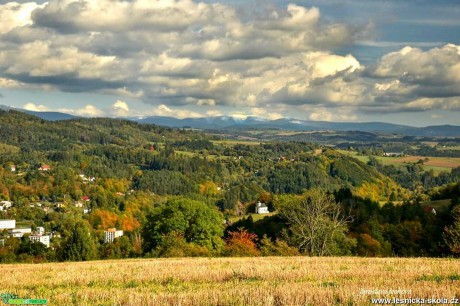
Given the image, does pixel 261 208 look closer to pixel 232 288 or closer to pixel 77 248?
pixel 77 248

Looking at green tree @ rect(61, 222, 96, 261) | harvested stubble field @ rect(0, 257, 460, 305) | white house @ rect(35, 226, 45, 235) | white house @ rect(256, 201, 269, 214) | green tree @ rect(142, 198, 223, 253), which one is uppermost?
harvested stubble field @ rect(0, 257, 460, 305)

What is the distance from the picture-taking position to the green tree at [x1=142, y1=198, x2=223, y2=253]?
2901 inches

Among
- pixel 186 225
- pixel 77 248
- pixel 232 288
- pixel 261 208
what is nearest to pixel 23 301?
pixel 232 288

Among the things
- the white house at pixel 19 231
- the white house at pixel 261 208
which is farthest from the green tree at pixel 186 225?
the white house at pixel 19 231

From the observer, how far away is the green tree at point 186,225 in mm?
73688

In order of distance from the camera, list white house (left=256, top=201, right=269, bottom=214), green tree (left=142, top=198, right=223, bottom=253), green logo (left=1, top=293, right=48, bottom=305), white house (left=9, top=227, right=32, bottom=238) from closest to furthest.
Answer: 1. green logo (left=1, top=293, right=48, bottom=305)
2. green tree (left=142, top=198, right=223, bottom=253)
3. white house (left=256, top=201, right=269, bottom=214)
4. white house (left=9, top=227, right=32, bottom=238)

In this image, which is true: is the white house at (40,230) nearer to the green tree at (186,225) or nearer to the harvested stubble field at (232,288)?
the green tree at (186,225)

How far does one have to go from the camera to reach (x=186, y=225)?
2945 inches

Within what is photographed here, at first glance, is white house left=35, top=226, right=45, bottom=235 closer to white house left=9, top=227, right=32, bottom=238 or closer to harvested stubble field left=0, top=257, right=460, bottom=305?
white house left=9, top=227, right=32, bottom=238

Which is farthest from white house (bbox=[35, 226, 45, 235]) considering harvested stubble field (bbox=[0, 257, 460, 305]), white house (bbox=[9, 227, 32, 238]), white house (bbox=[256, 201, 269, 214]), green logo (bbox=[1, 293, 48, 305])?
green logo (bbox=[1, 293, 48, 305])

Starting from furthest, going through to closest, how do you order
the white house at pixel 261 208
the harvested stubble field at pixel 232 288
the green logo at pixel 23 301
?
the white house at pixel 261 208, the green logo at pixel 23 301, the harvested stubble field at pixel 232 288

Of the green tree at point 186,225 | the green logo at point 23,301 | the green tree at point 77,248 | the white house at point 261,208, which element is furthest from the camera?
the white house at point 261,208

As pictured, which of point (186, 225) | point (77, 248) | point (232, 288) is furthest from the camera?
point (77, 248)

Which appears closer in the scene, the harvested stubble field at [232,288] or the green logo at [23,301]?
the harvested stubble field at [232,288]
